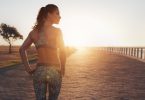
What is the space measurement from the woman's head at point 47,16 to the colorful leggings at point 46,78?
531 millimetres

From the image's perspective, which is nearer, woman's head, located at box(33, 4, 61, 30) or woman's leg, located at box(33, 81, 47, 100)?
woman's head, located at box(33, 4, 61, 30)

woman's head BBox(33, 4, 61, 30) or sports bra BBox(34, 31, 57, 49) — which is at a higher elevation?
woman's head BBox(33, 4, 61, 30)

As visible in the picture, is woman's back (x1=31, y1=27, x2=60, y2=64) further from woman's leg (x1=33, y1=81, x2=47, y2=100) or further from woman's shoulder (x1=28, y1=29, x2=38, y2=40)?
woman's leg (x1=33, y1=81, x2=47, y2=100)

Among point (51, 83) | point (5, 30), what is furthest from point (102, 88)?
point (5, 30)

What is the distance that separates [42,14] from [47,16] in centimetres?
8

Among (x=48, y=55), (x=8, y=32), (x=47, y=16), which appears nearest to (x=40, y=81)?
(x=48, y=55)

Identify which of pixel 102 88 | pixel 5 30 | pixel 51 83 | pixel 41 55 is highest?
pixel 41 55

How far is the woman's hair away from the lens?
4.97 m

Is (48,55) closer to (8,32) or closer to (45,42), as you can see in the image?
(45,42)

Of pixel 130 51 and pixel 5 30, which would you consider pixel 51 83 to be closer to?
pixel 130 51

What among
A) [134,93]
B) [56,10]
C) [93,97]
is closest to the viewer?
[56,10]

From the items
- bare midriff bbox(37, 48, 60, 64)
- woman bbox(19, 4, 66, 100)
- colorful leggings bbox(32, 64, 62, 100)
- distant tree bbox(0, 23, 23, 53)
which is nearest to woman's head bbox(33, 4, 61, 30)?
woman bbox(19, 4, 66, 100)

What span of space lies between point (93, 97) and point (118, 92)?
1421 millimetres

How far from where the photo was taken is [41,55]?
16.5 feet
